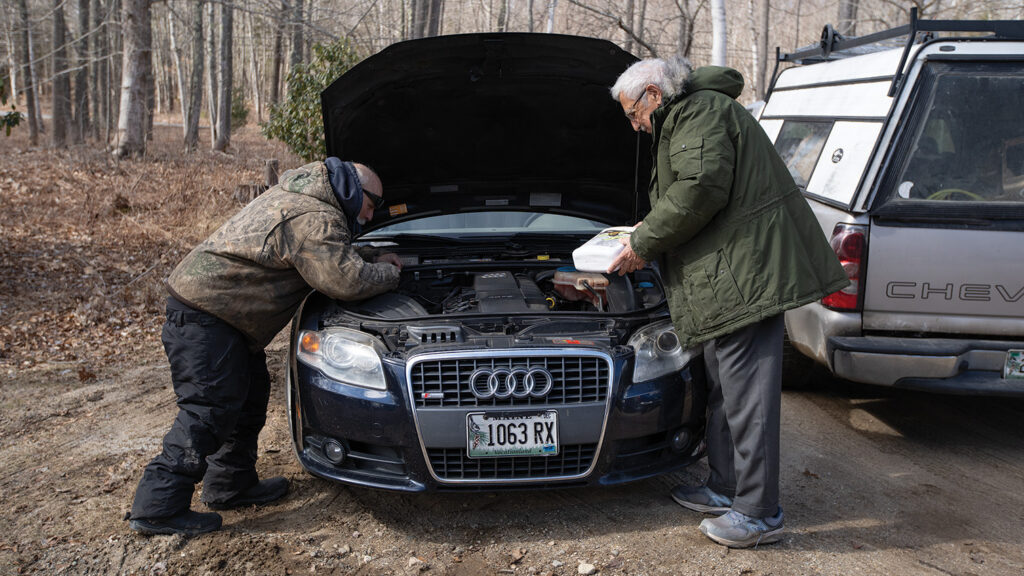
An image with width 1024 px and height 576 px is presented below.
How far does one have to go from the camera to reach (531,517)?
363cm

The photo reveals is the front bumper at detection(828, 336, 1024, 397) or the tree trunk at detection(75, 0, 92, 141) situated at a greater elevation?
the tree trunk at detection(75, 0, 92, 141)

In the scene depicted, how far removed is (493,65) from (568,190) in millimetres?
1069

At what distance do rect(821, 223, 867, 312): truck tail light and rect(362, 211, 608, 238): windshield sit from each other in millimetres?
1473

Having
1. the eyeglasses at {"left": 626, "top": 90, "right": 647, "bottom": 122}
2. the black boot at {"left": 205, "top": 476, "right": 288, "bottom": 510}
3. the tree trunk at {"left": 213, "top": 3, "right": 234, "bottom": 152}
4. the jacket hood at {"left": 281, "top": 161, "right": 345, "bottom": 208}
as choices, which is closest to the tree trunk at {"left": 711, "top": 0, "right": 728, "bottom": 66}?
the eyeglasses at {"left": 626, "top": 90, "right": 647, "bottom": 122}

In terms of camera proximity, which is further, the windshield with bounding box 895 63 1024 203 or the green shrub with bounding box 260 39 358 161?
the green shrub with bounding box 260 39 358 161

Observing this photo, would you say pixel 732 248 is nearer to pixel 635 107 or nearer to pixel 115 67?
pixel 635 107

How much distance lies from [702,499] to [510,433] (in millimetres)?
1077

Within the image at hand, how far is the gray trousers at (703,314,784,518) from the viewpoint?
3246 mm

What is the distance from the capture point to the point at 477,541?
134 inches

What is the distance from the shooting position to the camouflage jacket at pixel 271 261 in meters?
3.37

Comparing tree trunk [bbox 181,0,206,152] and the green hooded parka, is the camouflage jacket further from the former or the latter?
tree trunk [bbox 181,0,206,152]

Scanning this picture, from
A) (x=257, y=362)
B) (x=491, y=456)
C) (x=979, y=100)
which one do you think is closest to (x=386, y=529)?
(x=491, y=456)

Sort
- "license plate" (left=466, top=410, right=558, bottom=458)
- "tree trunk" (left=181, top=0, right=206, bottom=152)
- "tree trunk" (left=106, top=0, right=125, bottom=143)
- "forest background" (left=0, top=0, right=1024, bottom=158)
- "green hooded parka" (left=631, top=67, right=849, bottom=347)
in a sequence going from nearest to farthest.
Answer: "green hooded parka" (left=631, top=67, right=849, bottom=347) → "license plate" (left=466, top=410, right=558, bottom=458) → "forest background" (left=0, top=0, right=1024, bottom=158) → "tree trunk" (left=181, top=0, right=206, bottom=152) → "tree trunk" (left=106, top=0, right=125, bottom=143)

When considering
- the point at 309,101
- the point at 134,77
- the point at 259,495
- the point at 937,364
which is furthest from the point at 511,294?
the point at 134,77
